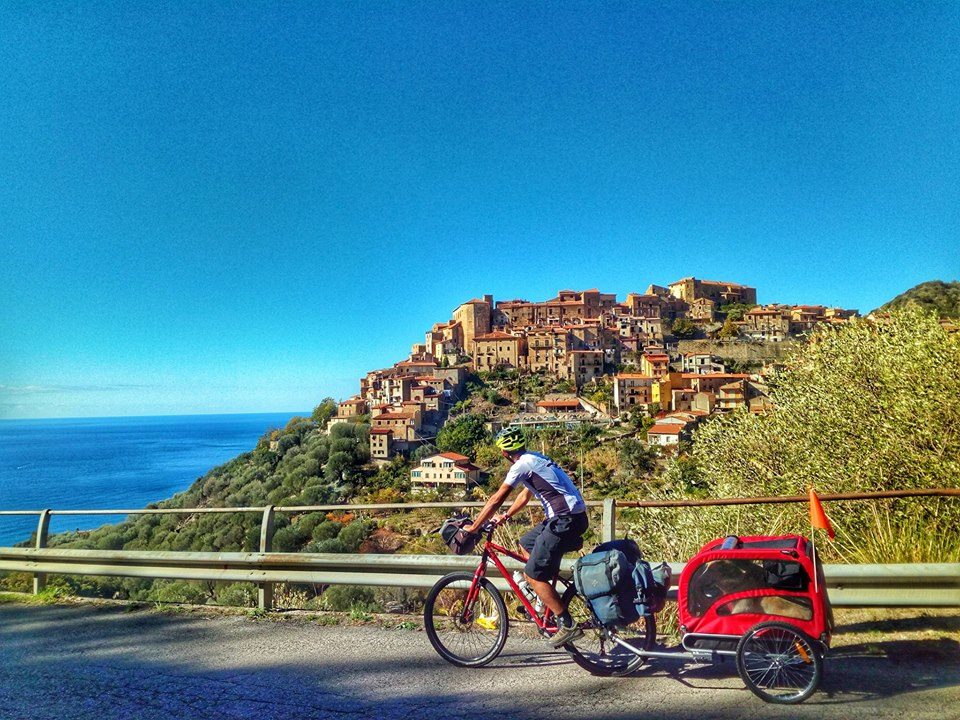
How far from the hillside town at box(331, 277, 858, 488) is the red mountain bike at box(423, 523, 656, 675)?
1968 inches

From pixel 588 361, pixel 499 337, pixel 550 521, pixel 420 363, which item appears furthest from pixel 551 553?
pixel 420 363

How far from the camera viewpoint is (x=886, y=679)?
3150 mm

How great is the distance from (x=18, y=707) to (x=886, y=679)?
15.7 feet

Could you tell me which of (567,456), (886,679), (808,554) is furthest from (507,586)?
(567,456)

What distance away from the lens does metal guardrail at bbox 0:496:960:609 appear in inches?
140

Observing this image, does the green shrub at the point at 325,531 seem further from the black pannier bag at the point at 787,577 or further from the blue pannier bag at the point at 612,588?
the black pannier bag at the point at 787,577

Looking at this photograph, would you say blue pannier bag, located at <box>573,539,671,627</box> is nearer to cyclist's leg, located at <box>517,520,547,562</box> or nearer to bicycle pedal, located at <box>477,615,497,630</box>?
cyclist's leg, located at <box>517,520,547,562</box>

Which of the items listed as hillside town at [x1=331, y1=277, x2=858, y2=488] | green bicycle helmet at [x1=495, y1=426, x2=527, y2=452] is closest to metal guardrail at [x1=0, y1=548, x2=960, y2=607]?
green bicycle helmet at [x1=495, y1=426, x2=527, y2=452]

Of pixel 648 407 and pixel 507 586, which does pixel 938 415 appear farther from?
pixel 648 407

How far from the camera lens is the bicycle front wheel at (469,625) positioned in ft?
12.3

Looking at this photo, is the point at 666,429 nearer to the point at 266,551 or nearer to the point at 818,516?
the point at 266,551

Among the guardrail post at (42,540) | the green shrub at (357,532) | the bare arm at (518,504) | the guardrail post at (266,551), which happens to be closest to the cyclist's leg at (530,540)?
the bare arm at (518,504)

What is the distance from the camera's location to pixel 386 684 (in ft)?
11.1

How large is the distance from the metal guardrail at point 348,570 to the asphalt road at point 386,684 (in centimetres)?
32
